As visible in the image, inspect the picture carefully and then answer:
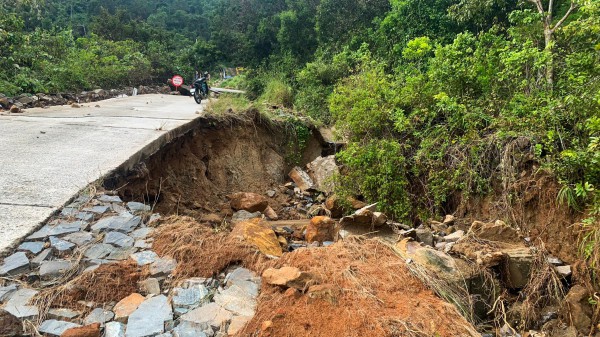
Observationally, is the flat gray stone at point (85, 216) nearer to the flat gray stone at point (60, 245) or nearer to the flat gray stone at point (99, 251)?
the flat gray stone at point (60, 245)

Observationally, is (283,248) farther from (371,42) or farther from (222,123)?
(371,42)

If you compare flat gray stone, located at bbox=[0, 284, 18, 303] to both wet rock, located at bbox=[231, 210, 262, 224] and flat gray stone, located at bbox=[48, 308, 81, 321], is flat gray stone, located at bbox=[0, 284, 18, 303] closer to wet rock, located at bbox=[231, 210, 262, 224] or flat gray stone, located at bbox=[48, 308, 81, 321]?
flat gray stone, located at bbox=[48, 308, 81, 321]

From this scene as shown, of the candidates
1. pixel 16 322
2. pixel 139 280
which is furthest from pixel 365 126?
pixel 16 322

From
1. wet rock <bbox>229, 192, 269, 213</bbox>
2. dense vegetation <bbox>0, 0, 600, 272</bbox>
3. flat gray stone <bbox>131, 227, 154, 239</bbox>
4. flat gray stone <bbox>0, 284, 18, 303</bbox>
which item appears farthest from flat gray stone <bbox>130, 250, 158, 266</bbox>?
dense vegetation <bbox>0, 0, 600, 272</bbox>

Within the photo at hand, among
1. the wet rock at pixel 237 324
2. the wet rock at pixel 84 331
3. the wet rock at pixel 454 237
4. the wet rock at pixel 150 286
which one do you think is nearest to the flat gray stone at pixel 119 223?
the wet rock at pixel 150 286

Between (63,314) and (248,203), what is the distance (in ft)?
15.2

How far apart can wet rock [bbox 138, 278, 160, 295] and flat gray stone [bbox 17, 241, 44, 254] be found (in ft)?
Result: 3.21

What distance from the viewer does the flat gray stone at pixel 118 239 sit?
11.9ft

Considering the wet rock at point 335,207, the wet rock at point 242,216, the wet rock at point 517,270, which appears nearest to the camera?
the wet rock at point 517,270

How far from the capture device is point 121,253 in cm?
350

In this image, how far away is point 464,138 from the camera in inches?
237

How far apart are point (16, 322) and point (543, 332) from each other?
4490 mm

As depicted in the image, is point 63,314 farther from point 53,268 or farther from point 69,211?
point 69,211

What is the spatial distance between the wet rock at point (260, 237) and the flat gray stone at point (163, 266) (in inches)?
26.7
